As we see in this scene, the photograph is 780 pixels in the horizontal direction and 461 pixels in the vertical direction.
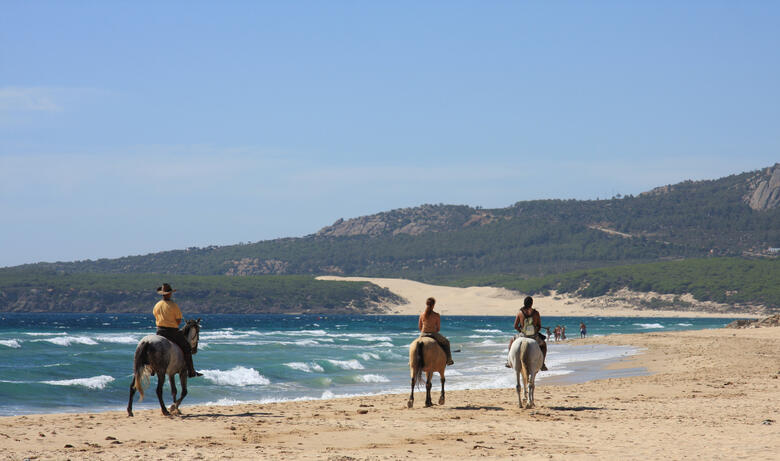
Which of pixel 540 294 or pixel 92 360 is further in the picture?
pixel 540 294

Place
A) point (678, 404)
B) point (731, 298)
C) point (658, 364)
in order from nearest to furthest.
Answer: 1. point (678, 404)
2. point (658, 364)
3. point (731, 298)

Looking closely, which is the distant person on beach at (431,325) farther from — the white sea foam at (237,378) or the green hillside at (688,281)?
the green hillside at (688,281)

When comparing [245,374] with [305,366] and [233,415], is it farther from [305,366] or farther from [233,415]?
[233,415]

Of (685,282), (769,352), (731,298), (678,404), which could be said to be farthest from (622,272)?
(678,404)

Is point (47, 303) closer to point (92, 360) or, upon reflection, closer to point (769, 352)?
point (92, 360)

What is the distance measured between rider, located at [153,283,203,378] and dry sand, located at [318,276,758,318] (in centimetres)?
12675

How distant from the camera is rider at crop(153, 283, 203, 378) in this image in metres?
15.8

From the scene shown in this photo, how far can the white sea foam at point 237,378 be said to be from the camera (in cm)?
2622

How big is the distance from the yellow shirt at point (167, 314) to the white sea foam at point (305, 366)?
51.2 feet

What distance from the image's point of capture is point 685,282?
506ft

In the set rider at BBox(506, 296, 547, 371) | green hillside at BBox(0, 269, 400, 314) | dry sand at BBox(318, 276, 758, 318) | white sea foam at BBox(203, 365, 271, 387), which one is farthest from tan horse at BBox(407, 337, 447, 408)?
A: green hillside at BBox(0, 269, 400, 314)

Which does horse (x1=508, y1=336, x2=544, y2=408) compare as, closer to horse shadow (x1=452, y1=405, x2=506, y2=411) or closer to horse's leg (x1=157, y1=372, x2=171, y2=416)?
horse shadow (x1=452, y1=405, x2=506, y2=411)

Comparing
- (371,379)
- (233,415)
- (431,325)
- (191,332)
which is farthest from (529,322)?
(371,379)

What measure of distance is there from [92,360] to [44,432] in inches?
737
